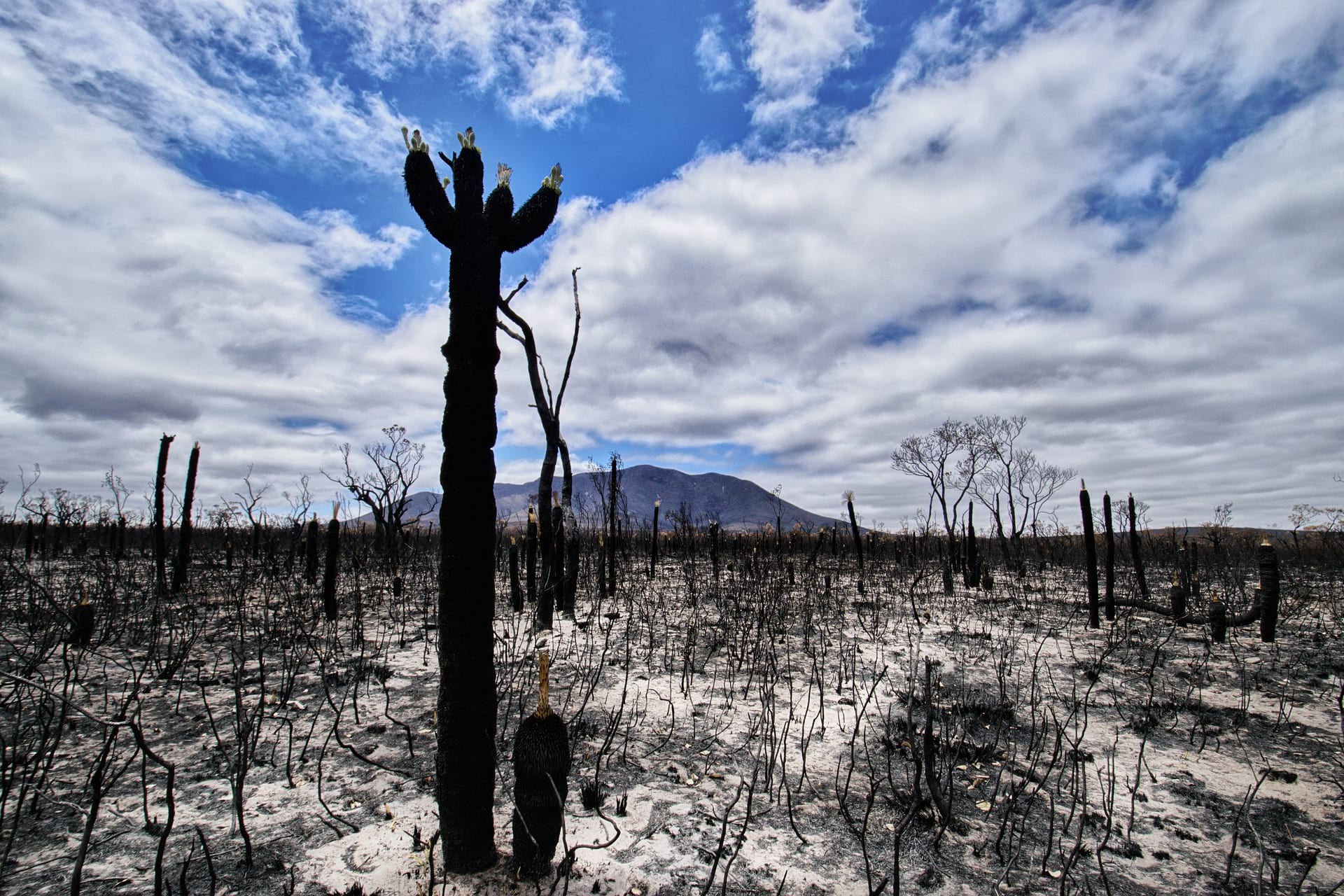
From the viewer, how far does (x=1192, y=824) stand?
394 cm

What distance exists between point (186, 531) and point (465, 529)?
46.5 ft

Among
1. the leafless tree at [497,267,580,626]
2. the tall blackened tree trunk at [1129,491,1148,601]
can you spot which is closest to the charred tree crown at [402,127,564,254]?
the leafless tree at [497,267,580,626]

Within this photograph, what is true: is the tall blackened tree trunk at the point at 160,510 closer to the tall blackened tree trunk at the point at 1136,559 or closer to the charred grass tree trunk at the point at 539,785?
the charred grass tree trunk at the point at 539,785

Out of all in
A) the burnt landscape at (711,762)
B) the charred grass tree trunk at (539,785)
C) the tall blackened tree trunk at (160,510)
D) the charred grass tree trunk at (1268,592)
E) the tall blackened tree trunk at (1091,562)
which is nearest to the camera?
the charred grass tree trunk at (539,785)

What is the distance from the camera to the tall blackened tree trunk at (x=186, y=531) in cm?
1241

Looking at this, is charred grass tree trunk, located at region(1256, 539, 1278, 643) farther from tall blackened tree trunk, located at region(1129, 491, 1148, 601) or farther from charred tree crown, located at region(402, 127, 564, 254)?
charred tree crown, located at region(402, 127, 564, 254)

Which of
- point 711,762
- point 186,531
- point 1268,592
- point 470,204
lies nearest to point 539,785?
point 711,762

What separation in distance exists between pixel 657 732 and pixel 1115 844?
3.44 m

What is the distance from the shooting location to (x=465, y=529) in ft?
9.36

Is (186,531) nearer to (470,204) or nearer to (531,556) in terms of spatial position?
(531,556)

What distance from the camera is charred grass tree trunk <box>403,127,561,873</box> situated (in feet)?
9.29

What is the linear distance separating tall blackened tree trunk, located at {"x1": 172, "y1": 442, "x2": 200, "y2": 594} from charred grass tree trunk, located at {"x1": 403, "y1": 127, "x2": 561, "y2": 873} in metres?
12.6

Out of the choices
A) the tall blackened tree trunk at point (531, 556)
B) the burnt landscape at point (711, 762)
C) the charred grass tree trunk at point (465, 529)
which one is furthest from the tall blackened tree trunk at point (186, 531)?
the charred grass tree trunk at point (465, 529)

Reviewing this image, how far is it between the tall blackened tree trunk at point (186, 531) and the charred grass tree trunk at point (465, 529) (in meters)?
12.6
